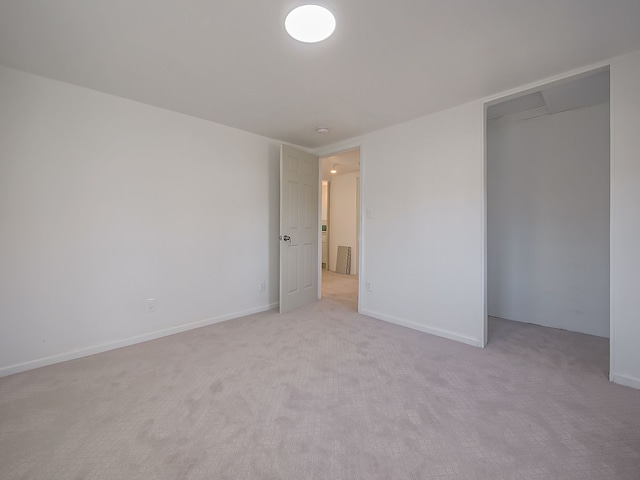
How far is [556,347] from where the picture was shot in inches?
99.8

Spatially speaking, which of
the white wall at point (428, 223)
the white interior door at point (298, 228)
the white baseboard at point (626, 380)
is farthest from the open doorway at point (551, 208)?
the white interior door at point (298, 228)

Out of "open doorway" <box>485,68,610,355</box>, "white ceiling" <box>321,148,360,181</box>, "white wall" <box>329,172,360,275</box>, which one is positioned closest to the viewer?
"open doorway" <box>485,68,610,355</box>

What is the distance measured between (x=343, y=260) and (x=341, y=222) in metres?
0.96

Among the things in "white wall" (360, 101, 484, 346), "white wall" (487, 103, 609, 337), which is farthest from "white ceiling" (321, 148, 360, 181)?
"white wall" (487, 103, 609, 337)

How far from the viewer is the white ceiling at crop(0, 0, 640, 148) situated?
1504mm

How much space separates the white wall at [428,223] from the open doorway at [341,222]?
2304 mm

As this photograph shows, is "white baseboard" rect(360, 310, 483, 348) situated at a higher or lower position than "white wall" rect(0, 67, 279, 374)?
lower

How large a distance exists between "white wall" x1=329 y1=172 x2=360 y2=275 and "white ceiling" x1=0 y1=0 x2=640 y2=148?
3935mm

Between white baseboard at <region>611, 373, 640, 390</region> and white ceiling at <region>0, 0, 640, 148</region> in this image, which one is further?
white baseboard at <region>611, 373, 640, 390</region>

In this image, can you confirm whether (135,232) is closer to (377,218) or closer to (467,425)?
(377,218)

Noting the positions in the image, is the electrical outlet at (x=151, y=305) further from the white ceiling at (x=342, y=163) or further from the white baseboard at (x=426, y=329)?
the white ceiling at (x=342, y=163)

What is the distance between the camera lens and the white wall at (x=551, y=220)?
282 centimetres

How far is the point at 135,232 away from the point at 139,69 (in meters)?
1.40

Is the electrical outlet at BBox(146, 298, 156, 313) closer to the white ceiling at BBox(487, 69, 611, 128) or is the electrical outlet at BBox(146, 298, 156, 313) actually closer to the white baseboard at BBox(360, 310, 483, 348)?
the white baseboard at BBox(360, 310, 483, 348)
